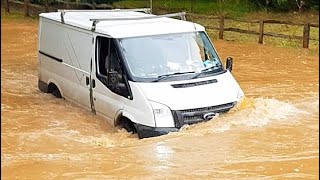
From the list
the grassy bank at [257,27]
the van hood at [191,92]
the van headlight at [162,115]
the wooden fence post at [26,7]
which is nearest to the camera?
the van headlight at [162,115]

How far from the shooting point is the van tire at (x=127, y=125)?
8312mm

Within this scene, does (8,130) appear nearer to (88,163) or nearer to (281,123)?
(88,163)

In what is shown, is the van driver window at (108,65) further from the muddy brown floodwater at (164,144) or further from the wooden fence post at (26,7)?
the wooden fence post at (26,7)

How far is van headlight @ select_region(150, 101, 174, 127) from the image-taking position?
7.86m

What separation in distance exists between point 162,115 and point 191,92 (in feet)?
1.81

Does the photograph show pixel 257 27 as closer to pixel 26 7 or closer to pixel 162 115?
pixel 26 7

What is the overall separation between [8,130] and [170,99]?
2.45m

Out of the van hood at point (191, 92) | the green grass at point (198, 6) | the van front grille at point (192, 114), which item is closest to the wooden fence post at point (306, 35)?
the van hood at point (191, 92)

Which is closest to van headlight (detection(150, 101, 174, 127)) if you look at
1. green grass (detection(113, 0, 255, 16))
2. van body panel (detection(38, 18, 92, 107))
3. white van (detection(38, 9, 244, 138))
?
white van (detection(38, 9, 244, 138))

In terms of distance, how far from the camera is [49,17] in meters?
10.8

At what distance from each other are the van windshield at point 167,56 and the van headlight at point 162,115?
641 mm

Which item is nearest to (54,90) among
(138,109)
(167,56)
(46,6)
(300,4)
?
(167,56)

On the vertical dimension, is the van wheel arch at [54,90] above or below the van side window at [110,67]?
below

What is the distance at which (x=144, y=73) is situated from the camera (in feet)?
27.7
